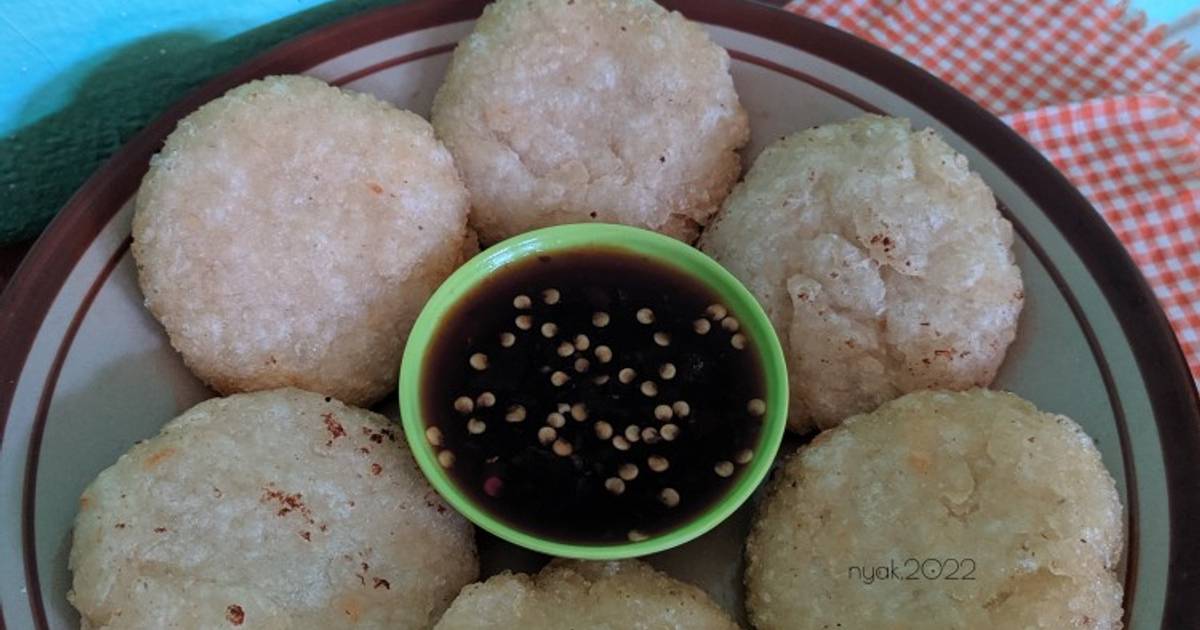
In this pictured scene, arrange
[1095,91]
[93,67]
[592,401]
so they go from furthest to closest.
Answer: [1095,91] → [93,67] → [592,401]

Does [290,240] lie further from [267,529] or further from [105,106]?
[105,106]

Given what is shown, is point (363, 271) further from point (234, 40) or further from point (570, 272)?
point (234, 40)

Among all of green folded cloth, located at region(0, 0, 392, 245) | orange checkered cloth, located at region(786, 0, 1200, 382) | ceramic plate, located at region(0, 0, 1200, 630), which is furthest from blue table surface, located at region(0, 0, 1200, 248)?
orange checkered cloth, located at region(786, 0, 1200, 382)

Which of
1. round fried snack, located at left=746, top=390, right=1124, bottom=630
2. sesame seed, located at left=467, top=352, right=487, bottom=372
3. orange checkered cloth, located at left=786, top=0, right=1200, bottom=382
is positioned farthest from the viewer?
orange checkered cloth, located at left=786, top=0, right=1200, bottom=382

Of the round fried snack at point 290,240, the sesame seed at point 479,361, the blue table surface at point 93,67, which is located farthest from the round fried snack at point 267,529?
the blue table surface at point 93,67

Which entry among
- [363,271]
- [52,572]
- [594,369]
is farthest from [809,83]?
[52,572]

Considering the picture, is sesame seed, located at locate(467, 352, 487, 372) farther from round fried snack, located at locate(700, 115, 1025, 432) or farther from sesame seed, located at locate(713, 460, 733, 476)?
round fried snack, located at locate(700, 115, 1025, 432)

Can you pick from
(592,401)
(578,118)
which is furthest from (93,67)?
(592,401)
